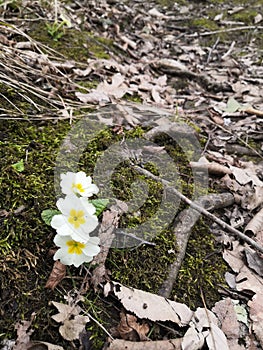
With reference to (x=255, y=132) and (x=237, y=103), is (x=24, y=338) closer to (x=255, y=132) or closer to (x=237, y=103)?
(x=255, y=132)

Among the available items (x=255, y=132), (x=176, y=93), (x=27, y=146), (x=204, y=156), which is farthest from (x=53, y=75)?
(x=255, y=132)

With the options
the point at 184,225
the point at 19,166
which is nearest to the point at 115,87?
the point at 19,166

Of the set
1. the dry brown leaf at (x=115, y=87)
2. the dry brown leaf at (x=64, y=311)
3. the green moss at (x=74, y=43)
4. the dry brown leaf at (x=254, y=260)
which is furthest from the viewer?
the green moss at (x=74, y=43)

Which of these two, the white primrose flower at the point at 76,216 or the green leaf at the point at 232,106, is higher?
the white primrose flower at the point at 76,216

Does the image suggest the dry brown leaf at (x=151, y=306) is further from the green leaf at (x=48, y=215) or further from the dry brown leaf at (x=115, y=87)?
the dry brown leaf at (x=115, y=87)

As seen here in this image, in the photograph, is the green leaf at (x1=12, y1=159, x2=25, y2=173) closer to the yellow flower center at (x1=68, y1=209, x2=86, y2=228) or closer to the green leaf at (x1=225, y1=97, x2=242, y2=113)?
the yellow flower center at (x1=68, y1=209, x2=86, y2=228)

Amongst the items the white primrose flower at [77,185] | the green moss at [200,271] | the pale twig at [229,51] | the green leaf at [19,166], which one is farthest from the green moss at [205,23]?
the white primrose flower at [77,185]

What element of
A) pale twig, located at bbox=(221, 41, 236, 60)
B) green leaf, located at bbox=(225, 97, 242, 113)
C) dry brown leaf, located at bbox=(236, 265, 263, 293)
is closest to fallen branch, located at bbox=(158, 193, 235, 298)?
dry brown leaf, located at bbox=(236, 265, 263, 293)
